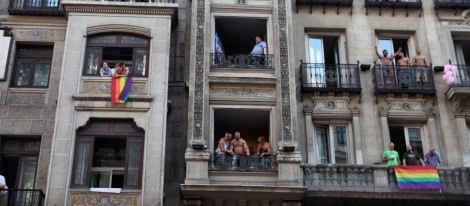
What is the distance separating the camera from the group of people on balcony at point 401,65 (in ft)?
78.7

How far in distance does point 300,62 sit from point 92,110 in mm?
8118

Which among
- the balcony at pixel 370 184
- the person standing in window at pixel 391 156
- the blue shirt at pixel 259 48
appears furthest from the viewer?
the blue shirt at pixel 259 48

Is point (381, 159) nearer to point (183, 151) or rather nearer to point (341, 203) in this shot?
point (341, 203)

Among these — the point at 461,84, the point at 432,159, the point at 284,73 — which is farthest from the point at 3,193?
the point at 461,84

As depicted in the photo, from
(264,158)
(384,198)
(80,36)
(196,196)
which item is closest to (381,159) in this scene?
(384,198)

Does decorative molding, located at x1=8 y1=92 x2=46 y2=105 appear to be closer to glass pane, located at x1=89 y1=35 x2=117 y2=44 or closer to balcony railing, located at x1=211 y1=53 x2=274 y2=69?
glass pane, located at x1=89 y1=35 x2=117 y2=44

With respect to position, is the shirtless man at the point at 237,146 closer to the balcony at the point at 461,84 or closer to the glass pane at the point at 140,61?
the glass pane at the point at 140,61

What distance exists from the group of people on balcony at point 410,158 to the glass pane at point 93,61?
35.5 ft

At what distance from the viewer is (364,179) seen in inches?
845

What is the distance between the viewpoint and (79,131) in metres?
21.6

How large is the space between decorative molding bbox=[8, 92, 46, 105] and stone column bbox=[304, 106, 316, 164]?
31.5 ft

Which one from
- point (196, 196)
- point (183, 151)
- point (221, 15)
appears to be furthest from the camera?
point (221, 15)

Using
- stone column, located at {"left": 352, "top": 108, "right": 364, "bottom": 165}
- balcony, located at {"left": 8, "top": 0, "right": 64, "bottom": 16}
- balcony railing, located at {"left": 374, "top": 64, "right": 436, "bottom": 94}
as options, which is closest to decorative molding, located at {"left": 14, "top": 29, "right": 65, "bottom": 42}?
balcony, located at {"left": 8, "top": 0, "right": 64, "bottom": 16}

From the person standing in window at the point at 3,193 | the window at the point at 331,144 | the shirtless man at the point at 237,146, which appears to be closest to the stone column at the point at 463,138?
the window at the point at 331,144
